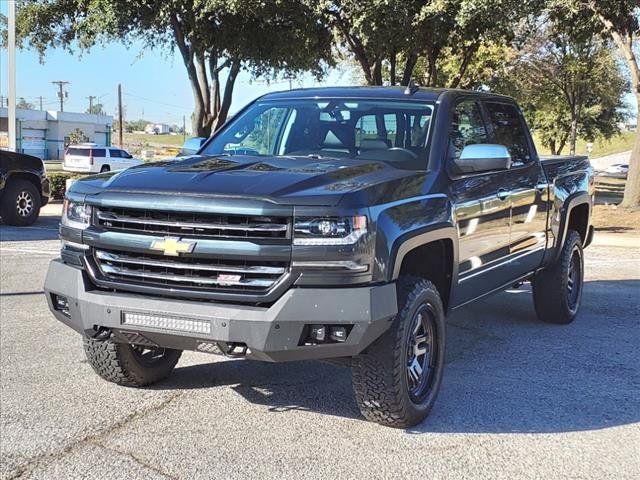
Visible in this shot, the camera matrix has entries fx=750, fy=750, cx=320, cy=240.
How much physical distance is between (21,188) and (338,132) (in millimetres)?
10774

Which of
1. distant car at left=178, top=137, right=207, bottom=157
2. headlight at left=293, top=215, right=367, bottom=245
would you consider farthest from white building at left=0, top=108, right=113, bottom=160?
headlight at left=293, top=215, right=367, bottom=245

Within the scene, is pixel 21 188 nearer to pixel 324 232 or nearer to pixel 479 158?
pixel 479 158

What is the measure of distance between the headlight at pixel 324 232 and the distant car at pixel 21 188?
1167 cm

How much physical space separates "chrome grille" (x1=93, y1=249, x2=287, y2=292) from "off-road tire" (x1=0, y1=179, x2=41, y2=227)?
1094cm

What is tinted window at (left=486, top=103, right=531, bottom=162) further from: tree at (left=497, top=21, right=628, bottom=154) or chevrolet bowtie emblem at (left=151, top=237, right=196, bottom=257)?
tree at (left=497, top=21, right=628, bottom=154)

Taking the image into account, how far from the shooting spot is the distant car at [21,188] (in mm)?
13969

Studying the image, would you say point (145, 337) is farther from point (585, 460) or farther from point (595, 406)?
point (595, 406)

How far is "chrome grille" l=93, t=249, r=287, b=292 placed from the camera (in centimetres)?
372

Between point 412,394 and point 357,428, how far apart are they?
367 mm

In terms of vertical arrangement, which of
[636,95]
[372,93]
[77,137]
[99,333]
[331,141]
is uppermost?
[77,137]

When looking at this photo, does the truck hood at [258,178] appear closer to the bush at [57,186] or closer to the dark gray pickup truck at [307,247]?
the dark gray pickup truck at [307,247]

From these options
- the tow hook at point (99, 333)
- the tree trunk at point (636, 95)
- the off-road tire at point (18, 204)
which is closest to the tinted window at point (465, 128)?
the tow hook at point (99, 333)

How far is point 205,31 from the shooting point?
2017 cm

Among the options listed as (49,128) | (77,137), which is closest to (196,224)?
(77,137)
